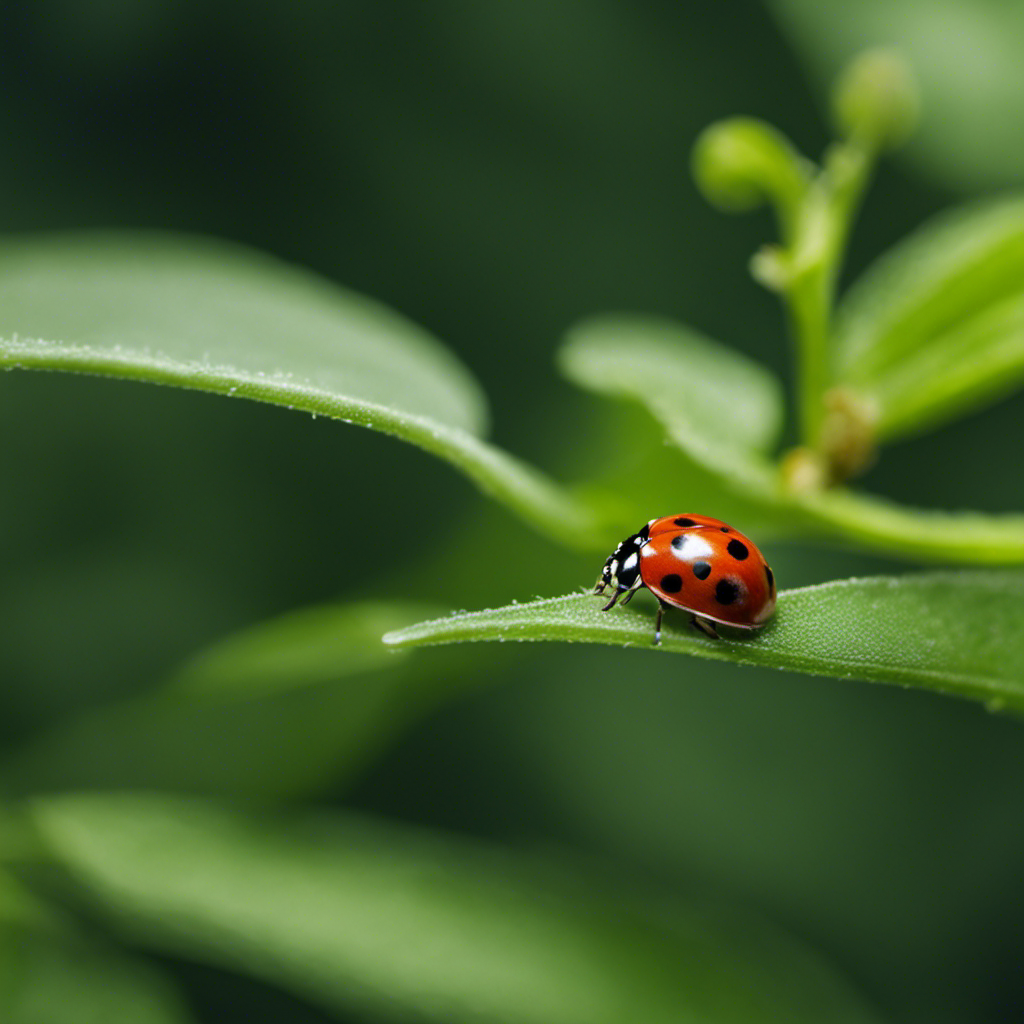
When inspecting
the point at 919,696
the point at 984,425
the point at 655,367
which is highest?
the point at 984,425

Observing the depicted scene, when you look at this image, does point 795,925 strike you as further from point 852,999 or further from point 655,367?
point 655,367

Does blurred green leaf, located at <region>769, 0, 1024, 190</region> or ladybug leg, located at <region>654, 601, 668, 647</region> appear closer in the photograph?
ladybug leg, located at <region>654, 601, 668, 647</region>

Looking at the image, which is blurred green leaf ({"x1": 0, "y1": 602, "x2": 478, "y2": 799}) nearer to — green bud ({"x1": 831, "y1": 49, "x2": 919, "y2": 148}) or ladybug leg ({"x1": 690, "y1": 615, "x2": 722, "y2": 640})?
ladybug leg ({"x1": 690, "y1": 615, "x2": 722, "y2": 640})

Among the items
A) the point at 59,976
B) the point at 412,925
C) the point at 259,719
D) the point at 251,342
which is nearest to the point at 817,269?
the point at 251,342

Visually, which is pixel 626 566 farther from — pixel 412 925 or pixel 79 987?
pixel 79 987

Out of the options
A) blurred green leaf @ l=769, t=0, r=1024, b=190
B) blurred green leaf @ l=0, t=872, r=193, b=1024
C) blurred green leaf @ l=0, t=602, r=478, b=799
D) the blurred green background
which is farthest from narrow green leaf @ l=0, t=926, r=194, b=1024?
blurred green leaf @ l=769, t=0, r=1024, b=190

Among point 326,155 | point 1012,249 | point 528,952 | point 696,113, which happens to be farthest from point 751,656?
point 696,113

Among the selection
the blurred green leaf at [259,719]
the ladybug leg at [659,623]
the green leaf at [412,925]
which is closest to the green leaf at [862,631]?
the ladybug leg at [659,623]

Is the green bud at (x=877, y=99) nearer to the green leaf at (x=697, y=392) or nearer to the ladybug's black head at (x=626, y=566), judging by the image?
the green leaf at (x=697, y=392)
